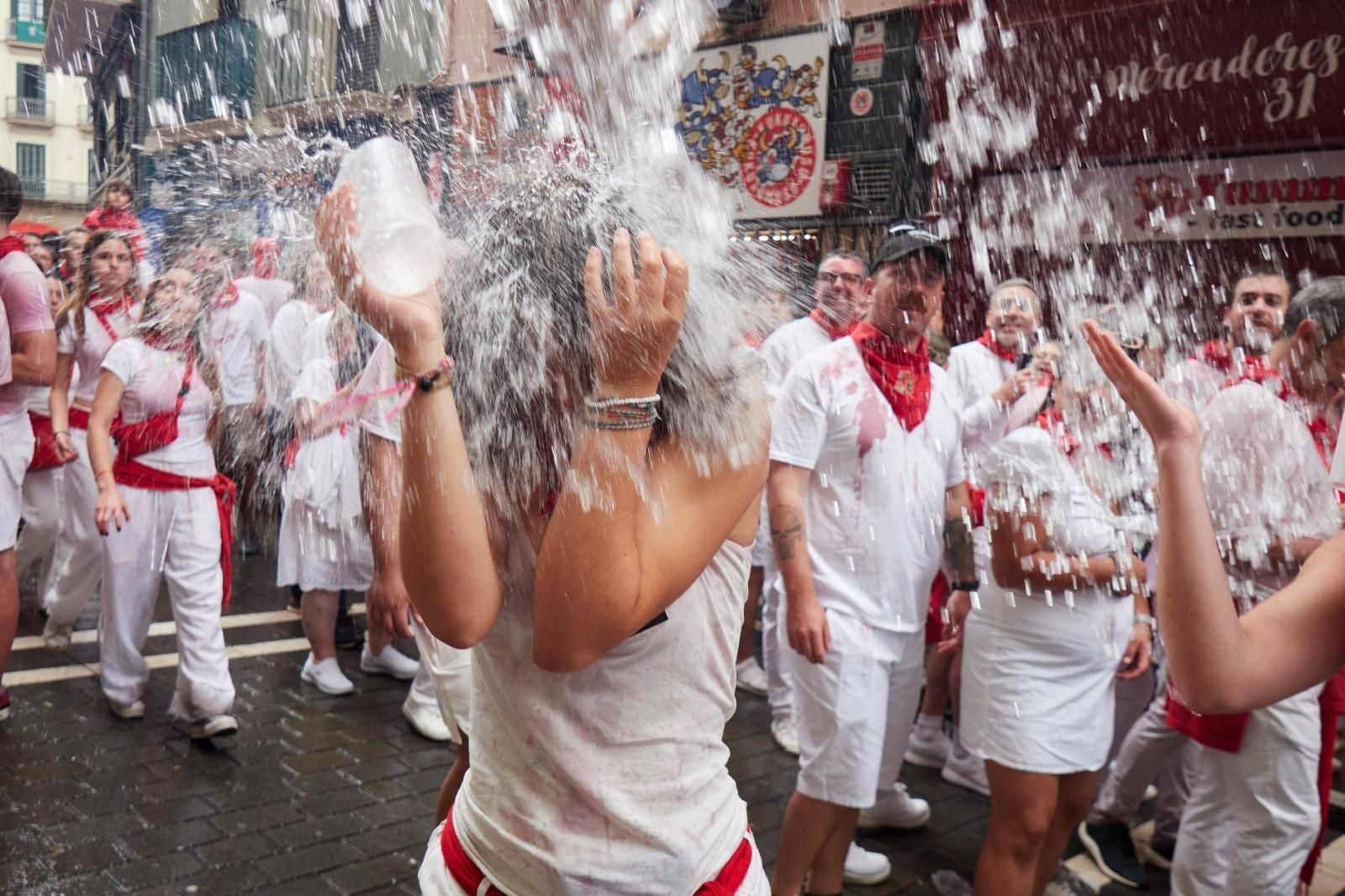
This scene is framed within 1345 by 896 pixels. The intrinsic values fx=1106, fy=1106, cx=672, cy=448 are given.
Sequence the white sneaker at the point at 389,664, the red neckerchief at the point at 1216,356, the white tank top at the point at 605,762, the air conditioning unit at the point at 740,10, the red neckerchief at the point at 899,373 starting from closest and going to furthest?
the white tank top at the point at 605,762
the red neckerchief at the point at 899,373
the red neckerchief at the point at 1216,356
the white sneaker at the point at 389,664
the air conditioning unit at the point at 740,10

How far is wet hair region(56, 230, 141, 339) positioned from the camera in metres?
5.43

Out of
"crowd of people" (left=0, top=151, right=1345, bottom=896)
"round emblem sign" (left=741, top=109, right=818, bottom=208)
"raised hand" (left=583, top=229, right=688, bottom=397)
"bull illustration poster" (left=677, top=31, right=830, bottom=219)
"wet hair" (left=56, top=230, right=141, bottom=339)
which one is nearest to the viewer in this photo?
"raised hand" (left=583, top=229, right=688, bottom=397)

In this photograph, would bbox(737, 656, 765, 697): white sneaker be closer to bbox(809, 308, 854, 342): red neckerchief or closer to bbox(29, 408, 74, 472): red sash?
bbox(809, 308, 854, 342): red neckerchief

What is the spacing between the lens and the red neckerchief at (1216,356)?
4814 millimetres

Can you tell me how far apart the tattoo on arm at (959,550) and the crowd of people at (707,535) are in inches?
0.7

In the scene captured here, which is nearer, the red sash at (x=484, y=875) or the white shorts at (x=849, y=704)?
the red sash at (x=484, y=875)

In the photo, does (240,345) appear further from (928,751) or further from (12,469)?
(928,751)

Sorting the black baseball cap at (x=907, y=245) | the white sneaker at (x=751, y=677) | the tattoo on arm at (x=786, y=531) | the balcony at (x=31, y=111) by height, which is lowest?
the white sneaker at (x=751, y=677)

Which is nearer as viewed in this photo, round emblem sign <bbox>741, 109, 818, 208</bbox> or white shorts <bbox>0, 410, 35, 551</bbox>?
white shorts <bbox>0, 410, 35, 551</bbox>

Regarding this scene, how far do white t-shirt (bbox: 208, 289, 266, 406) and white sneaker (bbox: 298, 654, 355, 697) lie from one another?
146 cm

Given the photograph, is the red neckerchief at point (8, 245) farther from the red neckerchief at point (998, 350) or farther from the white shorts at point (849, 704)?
the red neckerchief at point (998, 350)

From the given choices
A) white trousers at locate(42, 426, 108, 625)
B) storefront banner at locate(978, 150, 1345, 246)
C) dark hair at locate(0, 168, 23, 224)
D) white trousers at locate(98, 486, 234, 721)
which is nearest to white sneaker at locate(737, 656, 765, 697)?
white trousers at locate(98, 486, 234, 721)

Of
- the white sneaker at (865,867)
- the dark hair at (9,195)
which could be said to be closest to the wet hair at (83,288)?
the dark hair at (9,195)

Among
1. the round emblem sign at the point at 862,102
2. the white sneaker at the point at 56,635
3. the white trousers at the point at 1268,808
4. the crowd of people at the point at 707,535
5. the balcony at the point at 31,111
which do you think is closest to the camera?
the crowd of people at the point at 707,535
